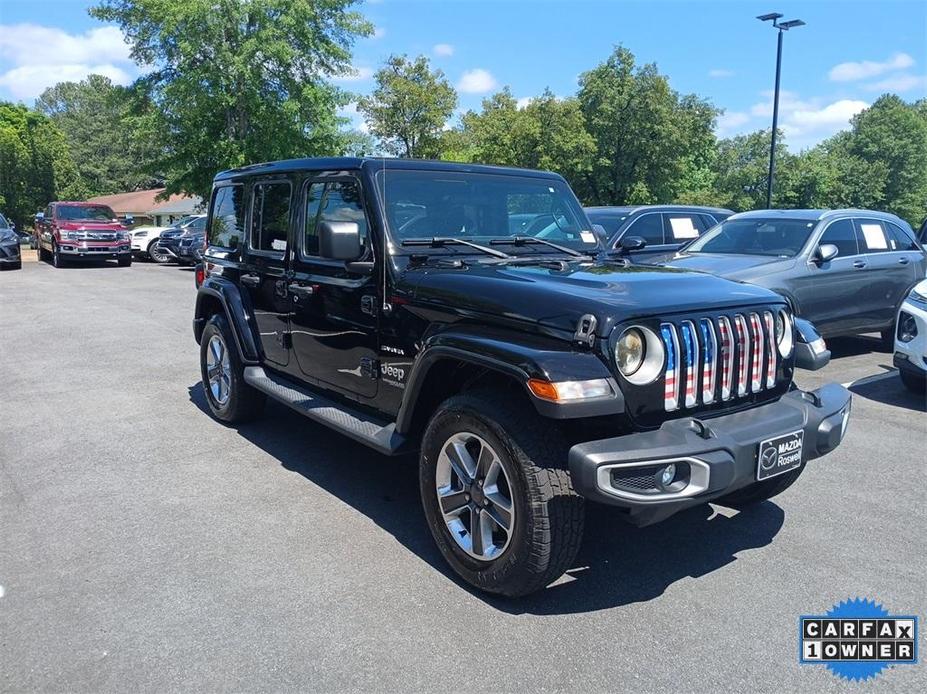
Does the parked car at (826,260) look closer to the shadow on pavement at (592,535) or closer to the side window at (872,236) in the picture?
the side window at (872,236)

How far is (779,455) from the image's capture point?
312 centimetres

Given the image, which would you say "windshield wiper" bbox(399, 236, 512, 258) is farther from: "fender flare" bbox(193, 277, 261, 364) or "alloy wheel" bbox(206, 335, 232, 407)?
"alloy wheel" bbox(206, 335, 232, 407)

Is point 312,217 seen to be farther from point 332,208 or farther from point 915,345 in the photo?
point 915,345

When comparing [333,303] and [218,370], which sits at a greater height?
[333,303]

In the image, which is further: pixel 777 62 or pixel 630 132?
pixel 630 132

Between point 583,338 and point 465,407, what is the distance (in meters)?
0.61

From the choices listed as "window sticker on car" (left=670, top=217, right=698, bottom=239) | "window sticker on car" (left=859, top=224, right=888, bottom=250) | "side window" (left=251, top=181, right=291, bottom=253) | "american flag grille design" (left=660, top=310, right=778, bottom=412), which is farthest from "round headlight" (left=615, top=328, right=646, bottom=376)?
"window sticker on car" (left=670, top=217, right=698, bottom=239)

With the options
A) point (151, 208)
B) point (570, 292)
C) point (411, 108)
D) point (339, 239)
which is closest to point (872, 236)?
point (570, 292)

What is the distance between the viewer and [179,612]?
3.17 metres

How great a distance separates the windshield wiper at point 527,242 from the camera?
4.25m

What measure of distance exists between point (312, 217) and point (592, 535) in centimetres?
257

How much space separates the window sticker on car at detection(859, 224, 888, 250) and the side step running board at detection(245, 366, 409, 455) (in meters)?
7.23

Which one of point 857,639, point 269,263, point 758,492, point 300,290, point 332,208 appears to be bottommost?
point 857,639

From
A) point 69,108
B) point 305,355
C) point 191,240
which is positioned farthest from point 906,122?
point 69,108
